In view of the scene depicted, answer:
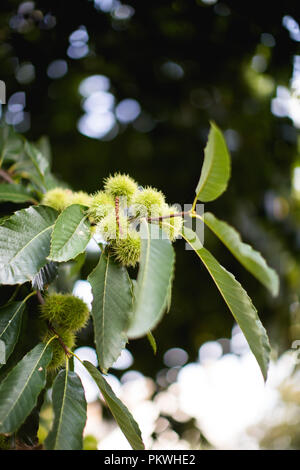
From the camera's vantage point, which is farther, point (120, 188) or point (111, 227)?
point (120, 188)

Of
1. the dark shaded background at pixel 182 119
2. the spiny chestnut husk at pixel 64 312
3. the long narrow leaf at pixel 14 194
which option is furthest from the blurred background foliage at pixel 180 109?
the spiny chestnut husk at pixel 64 312

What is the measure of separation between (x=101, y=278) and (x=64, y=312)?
0.72 ft

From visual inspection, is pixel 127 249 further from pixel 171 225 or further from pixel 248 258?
pixel 248 258

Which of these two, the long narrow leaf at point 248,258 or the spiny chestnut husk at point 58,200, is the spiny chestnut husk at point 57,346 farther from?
the long narrow leaf at point 248,258

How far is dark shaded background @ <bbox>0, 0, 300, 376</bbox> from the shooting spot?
189 centimetres

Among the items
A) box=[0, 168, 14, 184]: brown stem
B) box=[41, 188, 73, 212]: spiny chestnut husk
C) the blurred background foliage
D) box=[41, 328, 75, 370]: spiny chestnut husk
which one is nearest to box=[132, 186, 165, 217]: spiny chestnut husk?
box=[41, 188, 73, 212]: spiny chestnut husk

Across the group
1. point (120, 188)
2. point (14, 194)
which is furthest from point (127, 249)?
point (14, 194)

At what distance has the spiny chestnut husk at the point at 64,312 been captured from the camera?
3.30ft

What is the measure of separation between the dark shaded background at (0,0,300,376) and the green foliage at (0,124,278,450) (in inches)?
46.1

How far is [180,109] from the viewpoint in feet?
8.85

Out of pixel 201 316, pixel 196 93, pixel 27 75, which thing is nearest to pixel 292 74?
pixel 196 93

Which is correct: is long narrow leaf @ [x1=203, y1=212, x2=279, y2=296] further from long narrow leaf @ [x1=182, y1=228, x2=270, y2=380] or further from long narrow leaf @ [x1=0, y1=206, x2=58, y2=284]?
long narrow leaf @ [x1=0, y1=206, x2=58, y2=284]

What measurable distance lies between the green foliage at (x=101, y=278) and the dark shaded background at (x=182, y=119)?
117 cm

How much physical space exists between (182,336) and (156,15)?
6.64 ft
